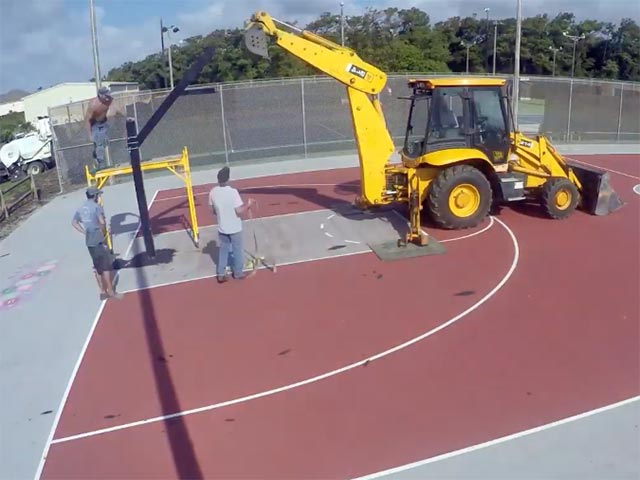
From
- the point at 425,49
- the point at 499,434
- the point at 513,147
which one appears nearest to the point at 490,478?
the point at 499,434

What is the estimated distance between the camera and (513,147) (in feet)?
43.0

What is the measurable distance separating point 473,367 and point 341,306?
2480 mm

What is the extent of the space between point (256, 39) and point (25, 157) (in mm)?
15729

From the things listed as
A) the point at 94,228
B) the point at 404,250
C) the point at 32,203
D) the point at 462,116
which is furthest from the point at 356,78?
the point at 32,203

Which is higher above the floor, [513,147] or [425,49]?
[425,49]

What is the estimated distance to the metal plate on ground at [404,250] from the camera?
11.0 m

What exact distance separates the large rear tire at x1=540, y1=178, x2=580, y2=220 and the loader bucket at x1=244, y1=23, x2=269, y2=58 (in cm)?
629

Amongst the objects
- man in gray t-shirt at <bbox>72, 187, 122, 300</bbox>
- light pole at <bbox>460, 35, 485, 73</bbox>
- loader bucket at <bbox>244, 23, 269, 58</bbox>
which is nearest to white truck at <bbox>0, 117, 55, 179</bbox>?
loader bucket at <bbox>244, 23, 269, 58</bbox>

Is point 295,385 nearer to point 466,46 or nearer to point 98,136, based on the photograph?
point 98,136

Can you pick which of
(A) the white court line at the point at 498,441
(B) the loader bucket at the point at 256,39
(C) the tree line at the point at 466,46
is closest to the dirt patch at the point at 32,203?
(B) the loader bucket at the point at 256,39

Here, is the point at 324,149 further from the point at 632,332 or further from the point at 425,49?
the point at 425,49

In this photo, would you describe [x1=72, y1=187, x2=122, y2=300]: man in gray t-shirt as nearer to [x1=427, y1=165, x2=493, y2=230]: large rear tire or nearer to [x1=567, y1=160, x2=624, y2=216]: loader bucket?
[x1=427, y1=165, x2=493, y2=230]: large rear tire

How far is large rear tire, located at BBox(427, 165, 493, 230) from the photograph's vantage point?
1195cm

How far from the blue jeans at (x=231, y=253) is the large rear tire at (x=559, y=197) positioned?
21.2 feet
